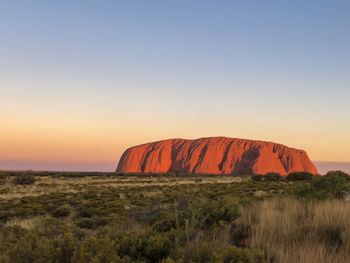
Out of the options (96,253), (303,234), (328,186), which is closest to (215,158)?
(328,186)

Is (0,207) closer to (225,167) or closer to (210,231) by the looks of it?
(210,231)

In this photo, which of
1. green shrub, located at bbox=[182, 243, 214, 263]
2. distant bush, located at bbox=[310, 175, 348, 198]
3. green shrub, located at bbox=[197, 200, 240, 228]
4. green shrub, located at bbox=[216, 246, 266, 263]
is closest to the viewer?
green shrub, located at bbox=[216, 246, 266, 263]

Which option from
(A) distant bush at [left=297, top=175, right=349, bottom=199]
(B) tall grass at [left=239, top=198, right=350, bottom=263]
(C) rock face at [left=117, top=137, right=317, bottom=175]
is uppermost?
(C) rock face at [left=117, top=137, right=317, bottom=175]

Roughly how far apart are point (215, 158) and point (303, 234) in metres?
142

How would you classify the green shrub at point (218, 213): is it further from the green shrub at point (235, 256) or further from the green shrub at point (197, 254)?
the green shrub at point (235, 256)

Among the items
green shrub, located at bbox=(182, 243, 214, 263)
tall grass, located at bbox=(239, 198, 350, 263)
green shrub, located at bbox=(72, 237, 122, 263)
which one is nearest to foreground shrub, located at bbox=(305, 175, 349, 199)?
tall grass, located at bbox=(239, 198, 350, 263)

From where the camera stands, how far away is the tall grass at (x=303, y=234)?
4.68m

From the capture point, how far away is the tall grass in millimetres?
4680

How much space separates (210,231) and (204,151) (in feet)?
477

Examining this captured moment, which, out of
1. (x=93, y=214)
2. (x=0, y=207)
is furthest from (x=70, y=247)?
(x=0, y=207)

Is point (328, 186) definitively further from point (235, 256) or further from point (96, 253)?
point (96, 253)

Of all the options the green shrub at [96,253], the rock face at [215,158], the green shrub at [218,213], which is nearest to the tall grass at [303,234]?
the green shrub at [218,213]

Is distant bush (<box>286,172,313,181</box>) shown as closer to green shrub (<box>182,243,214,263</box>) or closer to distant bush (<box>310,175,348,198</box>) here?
distant bush (<box>310,175,348,198</box>)

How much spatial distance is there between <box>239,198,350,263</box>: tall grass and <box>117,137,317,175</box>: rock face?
5153 inches
